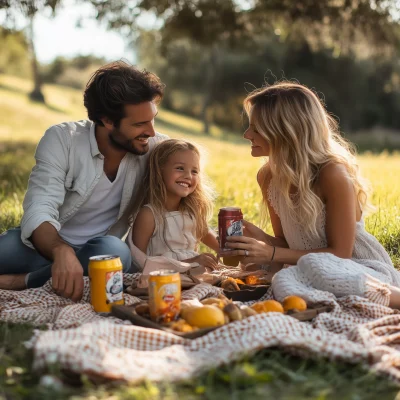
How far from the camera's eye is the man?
4023 millimetres

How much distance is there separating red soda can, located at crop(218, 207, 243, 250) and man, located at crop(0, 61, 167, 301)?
65 centimetres

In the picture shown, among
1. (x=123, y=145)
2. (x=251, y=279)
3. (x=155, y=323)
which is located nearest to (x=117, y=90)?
(x=123, y=145)

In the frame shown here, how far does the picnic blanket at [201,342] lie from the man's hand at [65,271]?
0.14 meters

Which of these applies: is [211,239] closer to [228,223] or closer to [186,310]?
[228,223]

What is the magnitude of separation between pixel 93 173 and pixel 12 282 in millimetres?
907

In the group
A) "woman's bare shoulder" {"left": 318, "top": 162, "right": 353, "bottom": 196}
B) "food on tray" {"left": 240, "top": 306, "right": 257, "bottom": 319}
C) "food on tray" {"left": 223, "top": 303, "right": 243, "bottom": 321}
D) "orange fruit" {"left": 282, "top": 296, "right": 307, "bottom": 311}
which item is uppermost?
"woman's bare shoulder" {"left": 318, "top": 162, "right": 353, "bottom": 196}

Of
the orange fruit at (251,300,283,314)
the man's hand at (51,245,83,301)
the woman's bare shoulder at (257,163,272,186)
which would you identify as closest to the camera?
the orange fruit at (251,300,283,314)

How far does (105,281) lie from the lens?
131 inches

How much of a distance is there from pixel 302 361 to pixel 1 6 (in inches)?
213

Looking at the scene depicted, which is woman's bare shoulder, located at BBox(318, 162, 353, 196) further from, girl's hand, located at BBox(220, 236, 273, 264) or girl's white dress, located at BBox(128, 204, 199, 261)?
girl's white dress, located at BBox(128, 204, 199, 261)

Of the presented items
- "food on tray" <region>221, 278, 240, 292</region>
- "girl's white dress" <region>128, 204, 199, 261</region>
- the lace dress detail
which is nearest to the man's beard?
"girl's white dress" <region>128, 204, 199, 261</region>

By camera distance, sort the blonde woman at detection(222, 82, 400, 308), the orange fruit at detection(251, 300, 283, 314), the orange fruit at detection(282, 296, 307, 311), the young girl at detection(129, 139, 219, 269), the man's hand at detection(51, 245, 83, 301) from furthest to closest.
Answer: the young girl at detection(129, 139, 219, 269) → the blonde woman at detection(222, 82, 400, 308) → the man's hand at detection(51, 245, 83, 301) → the orange fruit at detection(282, 296, 307, 311) → the orange fruit at detection(251, 300, 283, 314)

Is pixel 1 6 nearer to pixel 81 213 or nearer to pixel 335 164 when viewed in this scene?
pixel 81 213

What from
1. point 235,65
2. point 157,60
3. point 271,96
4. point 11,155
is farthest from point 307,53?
point 271,96
